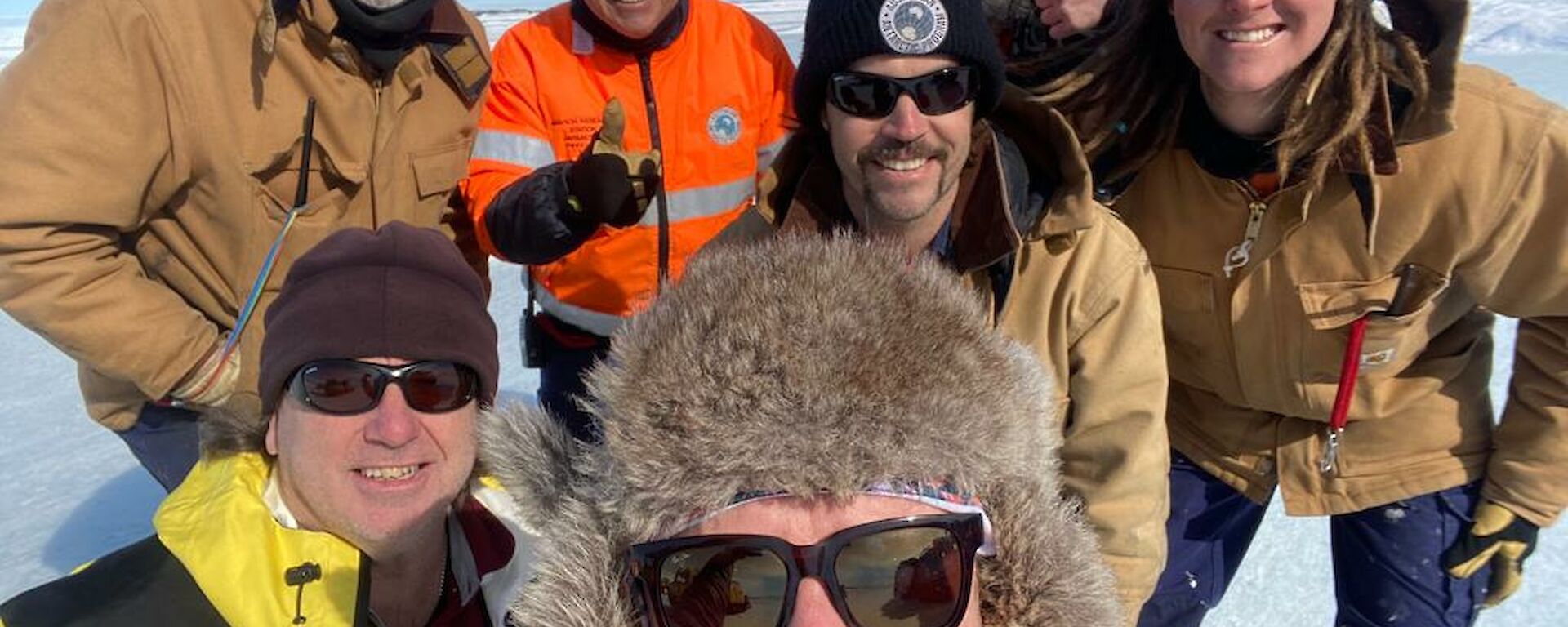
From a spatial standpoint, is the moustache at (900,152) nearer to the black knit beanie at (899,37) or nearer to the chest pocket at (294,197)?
the black knit beanie at (899,37)

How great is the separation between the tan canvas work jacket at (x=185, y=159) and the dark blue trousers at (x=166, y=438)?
43 millimetres

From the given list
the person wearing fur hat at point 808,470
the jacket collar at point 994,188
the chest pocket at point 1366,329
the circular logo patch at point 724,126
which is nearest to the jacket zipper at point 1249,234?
the chest pocket at point 1366,329

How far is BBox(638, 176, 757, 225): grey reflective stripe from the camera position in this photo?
6.91 ft

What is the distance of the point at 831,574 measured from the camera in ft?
3.08

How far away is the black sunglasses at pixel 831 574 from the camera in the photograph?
940 mm

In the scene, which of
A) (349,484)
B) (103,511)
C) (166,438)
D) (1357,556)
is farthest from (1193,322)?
(103,511)

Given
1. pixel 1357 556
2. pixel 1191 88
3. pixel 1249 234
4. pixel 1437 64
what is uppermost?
pixel 1437 64

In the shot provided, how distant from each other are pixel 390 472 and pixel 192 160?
0.72m

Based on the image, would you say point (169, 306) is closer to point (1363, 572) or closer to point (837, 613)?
point (837, 613)

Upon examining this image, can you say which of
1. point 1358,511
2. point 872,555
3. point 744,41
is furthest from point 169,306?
point 1358,511

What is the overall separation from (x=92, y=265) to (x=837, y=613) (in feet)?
5.07

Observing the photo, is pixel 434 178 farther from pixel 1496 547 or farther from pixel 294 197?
pixel 1496 547

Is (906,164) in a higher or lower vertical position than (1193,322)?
higher

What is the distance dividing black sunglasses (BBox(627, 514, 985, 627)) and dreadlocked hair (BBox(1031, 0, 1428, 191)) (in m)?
1.08
